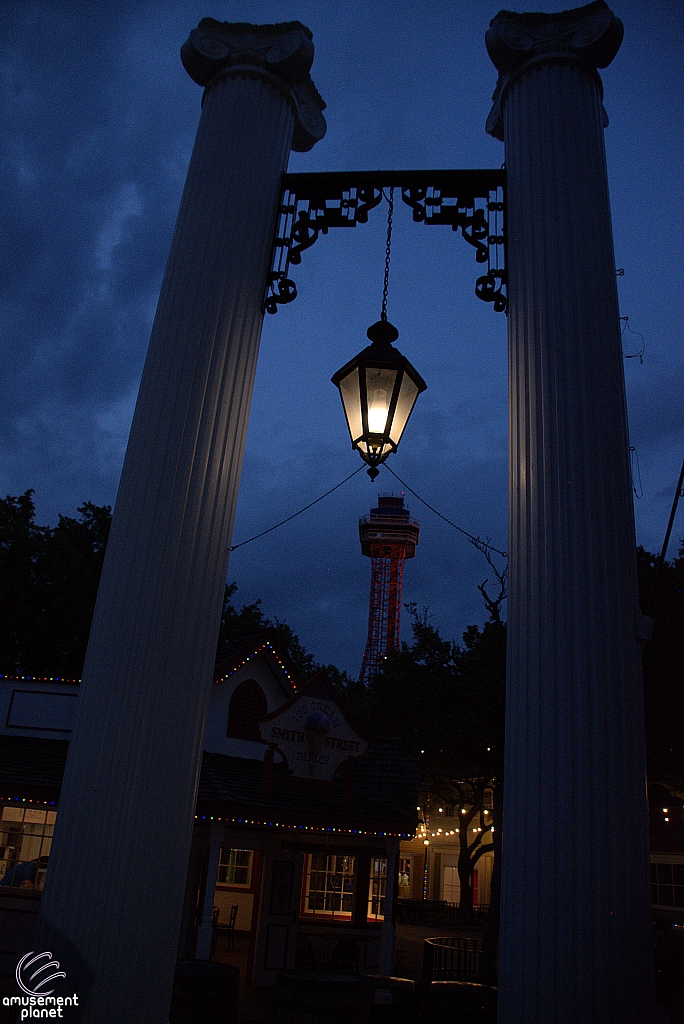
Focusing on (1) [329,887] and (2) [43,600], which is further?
(2) [43,600]

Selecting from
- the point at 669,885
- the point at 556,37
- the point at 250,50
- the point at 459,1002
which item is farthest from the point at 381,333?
the point at 669,885

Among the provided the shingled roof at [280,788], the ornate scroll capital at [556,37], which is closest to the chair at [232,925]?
the shingled roof at [280,788]

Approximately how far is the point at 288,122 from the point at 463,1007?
26.5 ft

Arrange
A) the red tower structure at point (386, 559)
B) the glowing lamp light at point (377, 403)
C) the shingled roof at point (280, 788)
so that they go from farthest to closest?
the red tower structure at point (386, 559) < the shingled roof at point (280, 788) < the glowing lamp light at point (377, 403)

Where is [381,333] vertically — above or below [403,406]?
above

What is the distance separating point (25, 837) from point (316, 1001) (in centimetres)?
771

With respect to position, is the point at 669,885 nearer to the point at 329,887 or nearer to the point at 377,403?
the point at 329,887

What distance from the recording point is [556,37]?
4.23 meters

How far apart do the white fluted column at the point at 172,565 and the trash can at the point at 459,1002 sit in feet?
15.3

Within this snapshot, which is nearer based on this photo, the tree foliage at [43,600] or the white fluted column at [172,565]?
the white fluted column at [172,565]

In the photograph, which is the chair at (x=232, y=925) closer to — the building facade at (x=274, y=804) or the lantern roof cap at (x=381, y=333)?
the building facade at (x=274, y=804)

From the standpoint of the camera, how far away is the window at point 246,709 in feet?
43.7

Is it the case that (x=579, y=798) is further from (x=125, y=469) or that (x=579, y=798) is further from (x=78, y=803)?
(x=125, y=469)

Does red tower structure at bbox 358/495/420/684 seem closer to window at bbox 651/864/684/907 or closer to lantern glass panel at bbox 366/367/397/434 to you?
window at bbox 651/864/684/907
